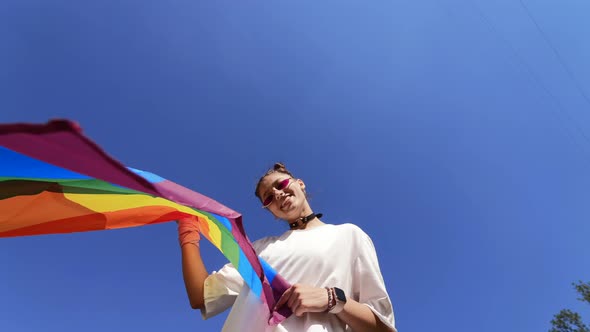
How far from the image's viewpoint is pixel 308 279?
1.41 m

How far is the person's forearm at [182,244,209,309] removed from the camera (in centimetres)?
149

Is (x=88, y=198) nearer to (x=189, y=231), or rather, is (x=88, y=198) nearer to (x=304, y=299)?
(x=189, y=231)

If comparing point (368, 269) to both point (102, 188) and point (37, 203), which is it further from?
point (37, 203)

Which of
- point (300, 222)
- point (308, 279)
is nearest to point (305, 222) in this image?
point (300, 222)

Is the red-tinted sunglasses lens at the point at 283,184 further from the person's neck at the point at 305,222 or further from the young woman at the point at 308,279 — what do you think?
the person's neck at the point at 305,222

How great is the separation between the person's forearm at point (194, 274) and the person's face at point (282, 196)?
1.32 feet

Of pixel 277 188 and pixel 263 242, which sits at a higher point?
pixel 277 188

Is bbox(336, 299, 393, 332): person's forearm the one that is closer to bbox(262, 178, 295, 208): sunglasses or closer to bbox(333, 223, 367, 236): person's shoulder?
bbox(333, 223, 367, 236): person's shoulder

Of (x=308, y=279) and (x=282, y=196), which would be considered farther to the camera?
(x=282, y=196)

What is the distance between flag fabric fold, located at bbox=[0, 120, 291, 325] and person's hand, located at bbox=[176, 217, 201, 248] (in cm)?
3

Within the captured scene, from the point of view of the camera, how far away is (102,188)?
55.2 inches

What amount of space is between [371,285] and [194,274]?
0.67m

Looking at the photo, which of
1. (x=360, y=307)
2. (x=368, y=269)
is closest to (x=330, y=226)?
(x=368, y=269)

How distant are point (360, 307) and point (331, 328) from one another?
0.12 meters
